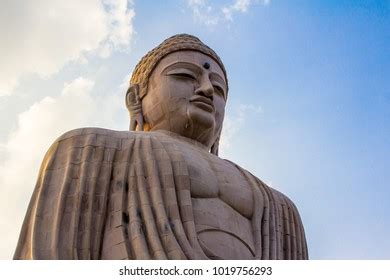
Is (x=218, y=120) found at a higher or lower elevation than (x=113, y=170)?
higher

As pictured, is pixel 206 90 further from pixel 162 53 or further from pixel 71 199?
pixel 71 199

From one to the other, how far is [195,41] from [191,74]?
3.13 feet

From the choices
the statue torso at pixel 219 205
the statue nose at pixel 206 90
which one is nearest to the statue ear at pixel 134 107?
the statue nose at pixel 206 90

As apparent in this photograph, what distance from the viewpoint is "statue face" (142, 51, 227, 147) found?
15227 millimetres

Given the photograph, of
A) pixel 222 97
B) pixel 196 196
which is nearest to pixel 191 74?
pixel 222 97

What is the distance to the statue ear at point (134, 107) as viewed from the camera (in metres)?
15.8

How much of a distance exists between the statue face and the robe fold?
0.83 metres

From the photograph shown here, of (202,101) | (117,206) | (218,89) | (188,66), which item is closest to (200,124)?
(202,101)

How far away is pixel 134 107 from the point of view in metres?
16.0

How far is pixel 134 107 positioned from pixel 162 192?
3.15 meters

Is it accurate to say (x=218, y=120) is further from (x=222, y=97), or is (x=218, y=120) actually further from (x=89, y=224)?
(x=89, y=224)

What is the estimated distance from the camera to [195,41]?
16.3 m

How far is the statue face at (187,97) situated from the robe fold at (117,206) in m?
0.83

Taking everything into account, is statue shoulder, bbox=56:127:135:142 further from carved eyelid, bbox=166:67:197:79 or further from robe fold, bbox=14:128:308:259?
carved eyelid, bbox=166:67:197:79
